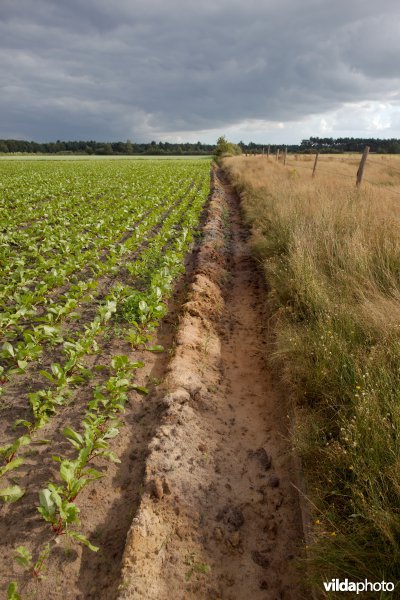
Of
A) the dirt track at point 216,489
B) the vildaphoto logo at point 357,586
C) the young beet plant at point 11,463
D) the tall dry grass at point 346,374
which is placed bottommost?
the dirt track at point 216,489

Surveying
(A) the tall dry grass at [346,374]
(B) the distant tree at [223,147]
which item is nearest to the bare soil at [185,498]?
(A) the tall dry grass at [346,374]

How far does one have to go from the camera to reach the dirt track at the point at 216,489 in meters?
2.63

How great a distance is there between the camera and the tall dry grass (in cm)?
229

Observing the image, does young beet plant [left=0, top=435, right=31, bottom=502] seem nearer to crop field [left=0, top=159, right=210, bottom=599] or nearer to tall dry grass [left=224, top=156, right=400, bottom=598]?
crop field [left=0, top=159, right=210, bottom=599]

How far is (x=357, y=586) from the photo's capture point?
2.10 meters

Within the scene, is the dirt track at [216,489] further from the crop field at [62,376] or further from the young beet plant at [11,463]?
the young beet plant at [11,463]

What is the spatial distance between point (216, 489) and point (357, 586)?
1.45 m

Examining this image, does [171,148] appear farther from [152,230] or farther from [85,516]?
[85,516]

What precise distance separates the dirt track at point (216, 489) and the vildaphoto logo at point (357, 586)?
52 centimetres

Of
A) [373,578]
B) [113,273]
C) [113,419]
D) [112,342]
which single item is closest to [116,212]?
[113,273]

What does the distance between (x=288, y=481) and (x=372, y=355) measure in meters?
1.43

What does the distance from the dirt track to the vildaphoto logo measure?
52 cm

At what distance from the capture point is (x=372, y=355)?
138 inches

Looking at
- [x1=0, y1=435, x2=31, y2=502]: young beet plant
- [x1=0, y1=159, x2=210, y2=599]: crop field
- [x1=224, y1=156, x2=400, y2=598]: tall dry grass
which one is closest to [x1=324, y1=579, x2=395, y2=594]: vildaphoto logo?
[x1=224, y1=156, x2=400, y2=598]: tall dry grass
